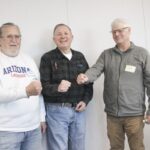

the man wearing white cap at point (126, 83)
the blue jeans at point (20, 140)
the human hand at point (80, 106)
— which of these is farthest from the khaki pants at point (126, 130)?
the blue jeans at point (20, 140)

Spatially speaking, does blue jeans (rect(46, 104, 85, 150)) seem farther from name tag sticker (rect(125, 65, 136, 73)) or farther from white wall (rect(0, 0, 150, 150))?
name tag sticker (rect(125, 65, 136, 73))

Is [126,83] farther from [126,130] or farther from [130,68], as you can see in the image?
[126,130]

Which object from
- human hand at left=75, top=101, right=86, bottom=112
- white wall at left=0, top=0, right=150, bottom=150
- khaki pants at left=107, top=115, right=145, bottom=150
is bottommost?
khaki pants at left=107, top=115, right=145, bottom=150

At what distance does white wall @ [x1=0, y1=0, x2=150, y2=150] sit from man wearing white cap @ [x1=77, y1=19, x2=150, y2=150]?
1.60ft

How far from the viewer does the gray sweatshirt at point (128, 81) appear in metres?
2.59

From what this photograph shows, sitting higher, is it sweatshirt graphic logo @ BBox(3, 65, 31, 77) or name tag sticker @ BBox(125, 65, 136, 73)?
sweatshirt graphic logo @ BBox(3, 65, 31, 77)

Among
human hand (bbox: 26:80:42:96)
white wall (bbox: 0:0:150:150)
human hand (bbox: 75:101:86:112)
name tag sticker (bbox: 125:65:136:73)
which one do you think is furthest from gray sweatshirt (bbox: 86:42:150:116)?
human hand (bbox: 26:80:42:96)

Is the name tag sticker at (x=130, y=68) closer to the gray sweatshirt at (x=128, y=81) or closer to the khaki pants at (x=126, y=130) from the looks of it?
the gray sweatshirt at (x=128, y=81)

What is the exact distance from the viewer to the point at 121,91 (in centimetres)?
260

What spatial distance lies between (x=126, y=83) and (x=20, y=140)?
104cm

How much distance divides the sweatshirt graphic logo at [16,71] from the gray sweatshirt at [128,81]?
0.59 m

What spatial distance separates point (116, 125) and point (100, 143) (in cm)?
61

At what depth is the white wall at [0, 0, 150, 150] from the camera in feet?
9.53

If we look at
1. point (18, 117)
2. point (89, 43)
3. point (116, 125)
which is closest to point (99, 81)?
point (89, 43)
